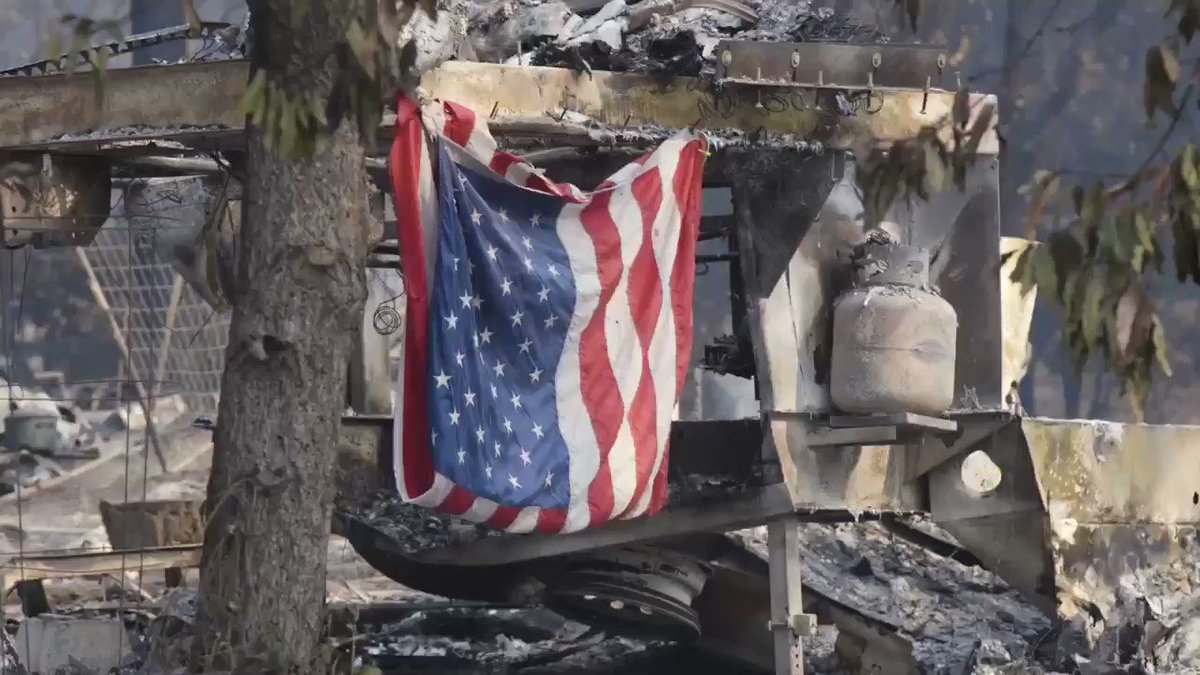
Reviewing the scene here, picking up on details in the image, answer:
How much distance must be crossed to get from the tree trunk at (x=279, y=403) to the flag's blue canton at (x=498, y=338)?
0.96 m

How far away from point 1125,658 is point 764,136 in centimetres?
362

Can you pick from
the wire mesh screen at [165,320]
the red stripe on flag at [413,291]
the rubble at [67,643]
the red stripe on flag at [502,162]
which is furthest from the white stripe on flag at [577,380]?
the wire mesh screen at [165,320]

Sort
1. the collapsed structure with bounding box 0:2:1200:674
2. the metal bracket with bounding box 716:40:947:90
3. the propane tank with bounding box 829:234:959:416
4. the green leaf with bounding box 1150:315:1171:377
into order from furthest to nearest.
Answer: the propane tank with bounding box 829:234:959:416, the metal bracket with bounding box 716:40:947:90, the collapsed structure with bounding box 0:2:1200:674, the green leaf with bounding box 1150:315:1171:377

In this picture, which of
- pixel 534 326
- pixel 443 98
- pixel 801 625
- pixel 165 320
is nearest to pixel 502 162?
pixel 443 98

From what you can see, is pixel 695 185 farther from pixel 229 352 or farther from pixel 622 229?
pixel 229 352

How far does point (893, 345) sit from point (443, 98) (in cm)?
262

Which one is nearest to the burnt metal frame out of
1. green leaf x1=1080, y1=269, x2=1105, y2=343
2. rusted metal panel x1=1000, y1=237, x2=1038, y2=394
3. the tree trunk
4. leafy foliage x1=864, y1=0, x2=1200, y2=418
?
rusted metal panel x1=1000, y1=237, x2=1038, y2=394

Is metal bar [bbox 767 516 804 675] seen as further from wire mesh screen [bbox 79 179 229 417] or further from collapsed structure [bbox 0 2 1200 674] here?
wire mesh screen [bbox 79 179 229 417]

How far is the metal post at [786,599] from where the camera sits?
933cm

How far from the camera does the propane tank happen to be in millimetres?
9203

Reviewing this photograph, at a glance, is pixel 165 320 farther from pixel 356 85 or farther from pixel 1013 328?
pixel 356 85

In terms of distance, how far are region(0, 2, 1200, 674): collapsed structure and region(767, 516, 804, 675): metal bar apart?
0.04 feet

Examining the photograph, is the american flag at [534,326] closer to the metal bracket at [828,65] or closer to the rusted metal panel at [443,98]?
the rusted metal panel at [443,98]

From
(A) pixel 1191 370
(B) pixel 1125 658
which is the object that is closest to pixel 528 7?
(B) pixel 1125 658
